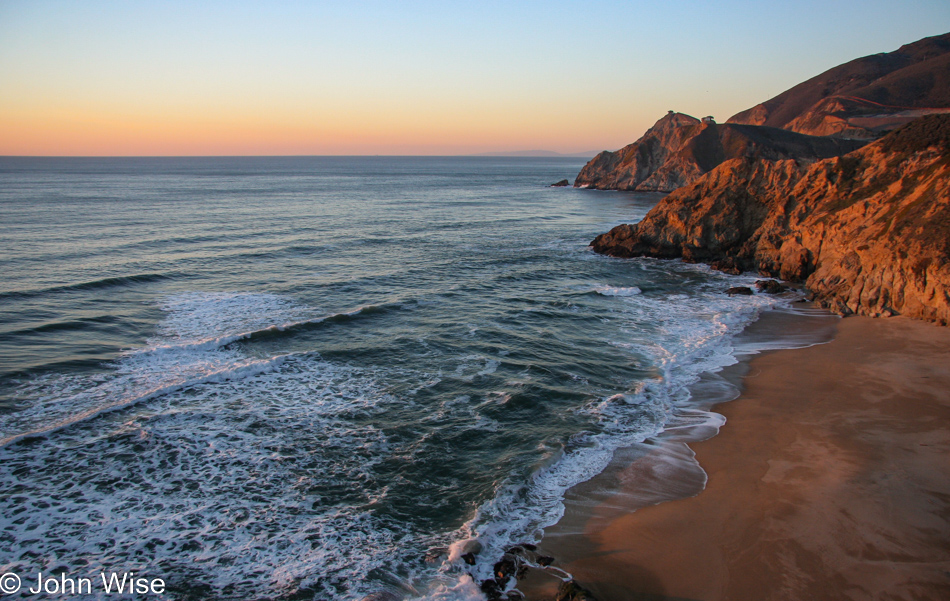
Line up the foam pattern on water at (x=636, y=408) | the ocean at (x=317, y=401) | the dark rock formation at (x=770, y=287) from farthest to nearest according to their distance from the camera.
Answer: the dark rock formation at (x=770, y=287) → the foam pattern on water at (x=636, y=408) → the ocean at (x=317, y=401)

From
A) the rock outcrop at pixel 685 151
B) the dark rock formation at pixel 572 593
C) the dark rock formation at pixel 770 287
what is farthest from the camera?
the rock outcrop at pixel 685 151

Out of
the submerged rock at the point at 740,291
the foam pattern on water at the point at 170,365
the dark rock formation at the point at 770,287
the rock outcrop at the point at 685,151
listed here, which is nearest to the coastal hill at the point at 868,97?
the rock outcrop at the point at 685,151

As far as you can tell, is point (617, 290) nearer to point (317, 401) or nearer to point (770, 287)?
point (770, 287)

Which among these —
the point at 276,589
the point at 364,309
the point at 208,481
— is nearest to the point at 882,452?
the point at 276,589

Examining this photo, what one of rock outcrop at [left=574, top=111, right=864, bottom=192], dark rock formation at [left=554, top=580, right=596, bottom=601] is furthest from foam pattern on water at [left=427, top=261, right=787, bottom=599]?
rock outcrop at [left=574, top=111, right=864, bottom=192]

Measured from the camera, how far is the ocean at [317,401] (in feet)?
33.7

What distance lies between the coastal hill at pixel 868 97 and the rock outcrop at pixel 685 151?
14710 mm

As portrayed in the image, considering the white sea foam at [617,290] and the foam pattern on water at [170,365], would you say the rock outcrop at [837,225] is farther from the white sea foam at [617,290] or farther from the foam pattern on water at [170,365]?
the foam pattern on water at [170,365]

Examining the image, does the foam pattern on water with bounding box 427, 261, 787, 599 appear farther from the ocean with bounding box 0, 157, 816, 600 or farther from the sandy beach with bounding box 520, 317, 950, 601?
the sandy beach with bounding box 520, 317, 950, 601

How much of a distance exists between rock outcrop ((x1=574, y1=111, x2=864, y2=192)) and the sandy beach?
75.1 m

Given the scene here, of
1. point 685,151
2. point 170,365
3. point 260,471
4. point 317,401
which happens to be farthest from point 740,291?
point 685,151

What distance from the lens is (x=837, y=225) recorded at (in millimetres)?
28703

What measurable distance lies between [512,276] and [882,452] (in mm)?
22348

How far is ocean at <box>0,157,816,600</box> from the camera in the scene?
33.7 feet
